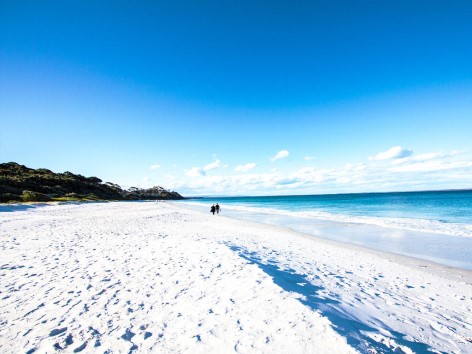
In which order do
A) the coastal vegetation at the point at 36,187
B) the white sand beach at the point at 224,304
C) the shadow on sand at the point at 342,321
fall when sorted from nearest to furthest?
the shadow on sand at the point at 342,321, the white sand beach at the point at 224,304, the coastal vegetation at the point at 36,187

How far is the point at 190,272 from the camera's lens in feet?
25.2

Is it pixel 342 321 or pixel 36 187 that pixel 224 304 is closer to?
pixel 342 321

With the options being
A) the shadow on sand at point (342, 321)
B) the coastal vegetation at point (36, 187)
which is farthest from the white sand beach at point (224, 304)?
the coastal vegetation at point (36, 187)

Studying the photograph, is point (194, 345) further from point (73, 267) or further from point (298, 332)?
point (73, 267)

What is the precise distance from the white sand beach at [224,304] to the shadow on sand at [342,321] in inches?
1.1

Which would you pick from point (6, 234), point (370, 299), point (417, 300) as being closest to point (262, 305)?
point (370, 299)

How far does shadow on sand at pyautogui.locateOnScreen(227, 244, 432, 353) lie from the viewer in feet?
12.9

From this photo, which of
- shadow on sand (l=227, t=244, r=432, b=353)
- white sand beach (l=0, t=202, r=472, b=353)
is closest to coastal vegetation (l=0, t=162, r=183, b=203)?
white sand beach (l=0, t=202, r=472, b=353)

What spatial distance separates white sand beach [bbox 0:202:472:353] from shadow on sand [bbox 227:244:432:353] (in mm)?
28

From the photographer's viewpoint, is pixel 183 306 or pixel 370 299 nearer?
pixel 183 306

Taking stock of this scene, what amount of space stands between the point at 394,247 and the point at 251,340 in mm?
13523

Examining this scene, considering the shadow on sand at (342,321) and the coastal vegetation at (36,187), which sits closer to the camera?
the shadow on sand at (342,321)

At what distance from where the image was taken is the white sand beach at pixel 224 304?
4090 mm

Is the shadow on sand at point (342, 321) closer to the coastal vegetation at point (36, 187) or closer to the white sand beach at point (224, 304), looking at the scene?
the white sand beach at point (224, 304)
